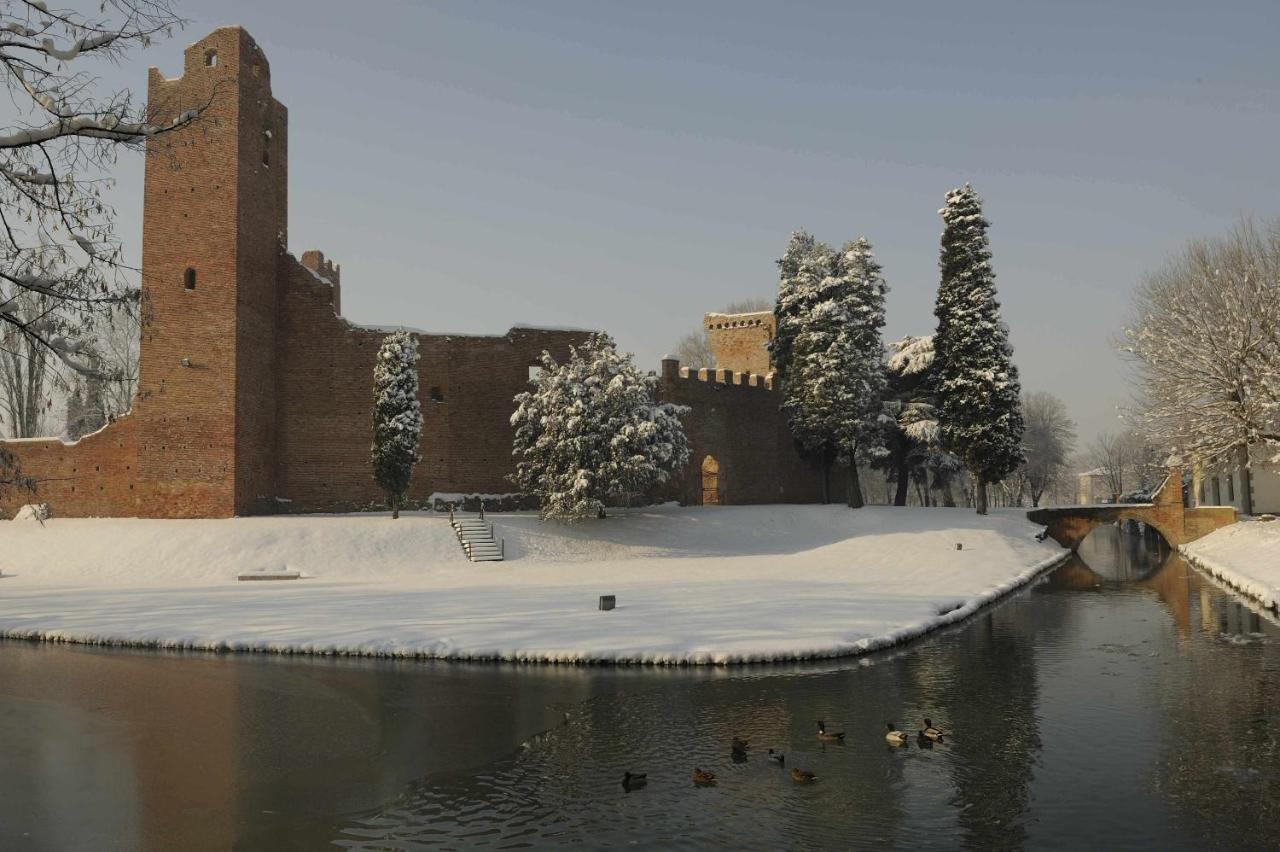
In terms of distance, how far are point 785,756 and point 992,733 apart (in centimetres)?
236

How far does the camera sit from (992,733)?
9938 millimetres

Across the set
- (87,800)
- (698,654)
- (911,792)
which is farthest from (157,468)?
(911,792)

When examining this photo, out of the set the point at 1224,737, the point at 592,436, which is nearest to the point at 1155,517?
the point at 592,436

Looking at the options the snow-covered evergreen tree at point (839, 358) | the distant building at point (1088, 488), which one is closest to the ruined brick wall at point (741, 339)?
the snow-covered evergreen tree at point (839, 358)

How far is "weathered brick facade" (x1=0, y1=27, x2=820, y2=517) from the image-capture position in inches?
1132

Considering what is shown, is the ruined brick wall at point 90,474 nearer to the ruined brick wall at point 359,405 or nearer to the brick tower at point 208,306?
the brick tower at point 208,306

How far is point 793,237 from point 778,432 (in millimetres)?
8636

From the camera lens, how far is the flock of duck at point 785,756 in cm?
820

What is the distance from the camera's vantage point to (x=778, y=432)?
42.2 meters

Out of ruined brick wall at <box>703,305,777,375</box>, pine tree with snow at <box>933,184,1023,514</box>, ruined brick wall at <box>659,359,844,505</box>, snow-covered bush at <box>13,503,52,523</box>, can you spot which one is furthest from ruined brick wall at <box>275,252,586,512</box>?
ruined brick wall at <box>703,305,777,375</box>

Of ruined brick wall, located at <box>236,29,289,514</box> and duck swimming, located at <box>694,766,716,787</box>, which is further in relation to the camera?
ruined brick wall, located at <box>236,29,289,514</box>

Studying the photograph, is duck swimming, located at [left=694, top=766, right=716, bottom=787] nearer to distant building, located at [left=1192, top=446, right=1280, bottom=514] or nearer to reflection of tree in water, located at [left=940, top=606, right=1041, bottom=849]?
reflection of tree in water, located at [left=940, top=606, right=1041, bottom=849]

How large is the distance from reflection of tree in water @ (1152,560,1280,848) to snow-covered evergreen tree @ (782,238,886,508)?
21201mm

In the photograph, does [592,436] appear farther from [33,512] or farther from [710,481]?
[33,512]
